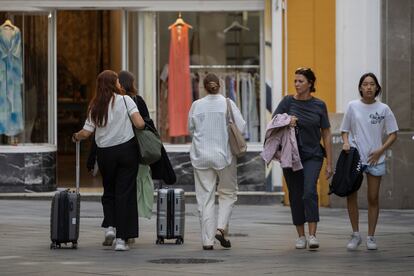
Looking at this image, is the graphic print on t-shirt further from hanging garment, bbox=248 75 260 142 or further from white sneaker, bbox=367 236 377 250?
hanging garment, bbox=248 75 260 142

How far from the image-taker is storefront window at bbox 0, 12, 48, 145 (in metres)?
21.3

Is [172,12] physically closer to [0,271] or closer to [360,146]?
[360,146]

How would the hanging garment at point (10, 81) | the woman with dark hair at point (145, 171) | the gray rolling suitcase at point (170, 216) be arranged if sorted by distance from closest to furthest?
the gray rolling suitcase at point (170, 216)
the woman with dark hair at point (145, 171)
the hanging garment at point (10, 81)

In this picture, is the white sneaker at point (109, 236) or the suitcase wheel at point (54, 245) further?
the white sneaker at point (109, 236)

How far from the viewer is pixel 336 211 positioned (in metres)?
18.9

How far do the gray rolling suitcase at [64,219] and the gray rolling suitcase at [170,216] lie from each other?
985 millimetres

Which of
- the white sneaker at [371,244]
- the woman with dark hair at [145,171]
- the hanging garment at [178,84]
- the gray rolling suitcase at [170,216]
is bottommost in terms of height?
the white sneaker at [371,244]

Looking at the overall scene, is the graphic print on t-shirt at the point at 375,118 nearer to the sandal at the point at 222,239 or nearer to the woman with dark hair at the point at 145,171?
the sandal at the point at 222,239

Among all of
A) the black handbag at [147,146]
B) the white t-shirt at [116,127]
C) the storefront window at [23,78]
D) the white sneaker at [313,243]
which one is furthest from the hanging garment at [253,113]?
the white sneaker at [313,243]

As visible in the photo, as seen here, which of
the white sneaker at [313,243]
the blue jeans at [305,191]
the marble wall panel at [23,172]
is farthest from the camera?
the marble wall panel at [23,172]

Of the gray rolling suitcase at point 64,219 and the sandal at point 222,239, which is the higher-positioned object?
the gray rolling suitcase at point 64,219

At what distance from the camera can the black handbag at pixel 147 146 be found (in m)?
13.1

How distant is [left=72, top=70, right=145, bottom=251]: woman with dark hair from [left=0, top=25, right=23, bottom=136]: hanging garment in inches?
332

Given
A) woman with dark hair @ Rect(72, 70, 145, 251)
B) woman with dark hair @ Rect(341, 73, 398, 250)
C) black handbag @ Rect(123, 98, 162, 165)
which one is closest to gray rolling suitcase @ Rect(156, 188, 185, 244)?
woman with dark hair @ Rect(72, 70, 145, 251)
